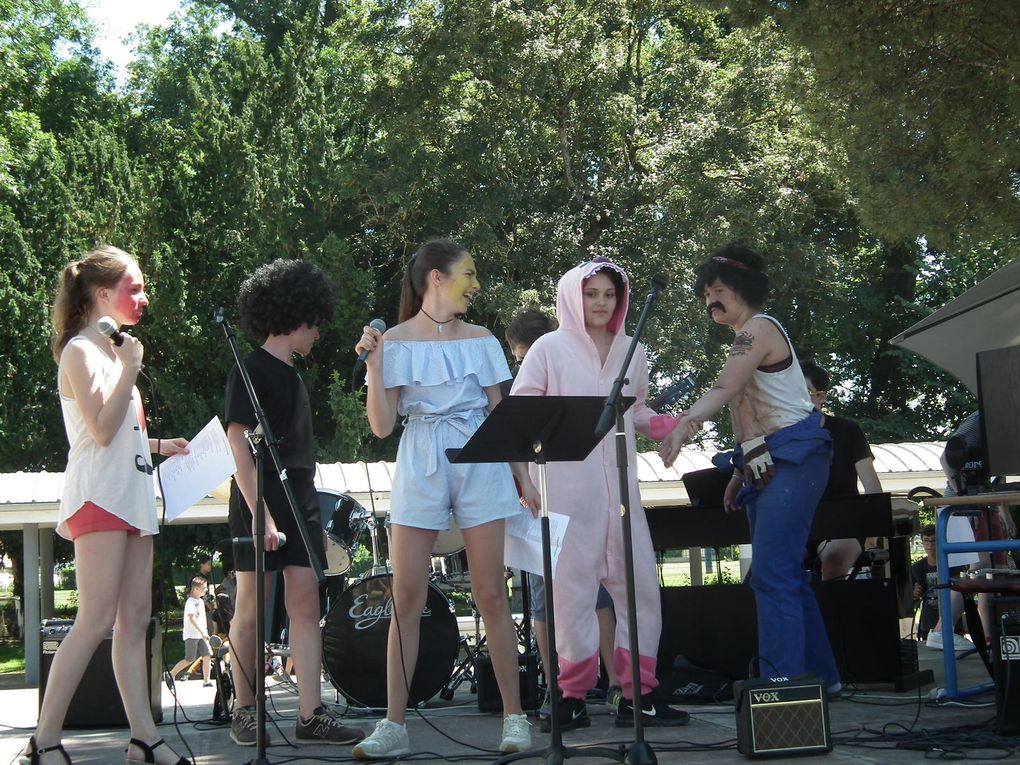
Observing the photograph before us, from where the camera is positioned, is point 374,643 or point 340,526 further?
point 340,526

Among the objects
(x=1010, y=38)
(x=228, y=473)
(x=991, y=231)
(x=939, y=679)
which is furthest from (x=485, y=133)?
(x=228, y=473)

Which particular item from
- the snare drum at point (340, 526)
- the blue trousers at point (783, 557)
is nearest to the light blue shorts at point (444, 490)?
the blue trousers at point (783, 557)

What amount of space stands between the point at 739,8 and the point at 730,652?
5.09 meters

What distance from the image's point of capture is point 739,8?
8844 mm

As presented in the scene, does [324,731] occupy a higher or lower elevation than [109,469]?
lower

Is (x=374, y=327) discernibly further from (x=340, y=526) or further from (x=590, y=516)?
(x=340, y=526)

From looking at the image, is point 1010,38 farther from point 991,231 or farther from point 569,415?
point 569,415

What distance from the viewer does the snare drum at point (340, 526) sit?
22.8ft

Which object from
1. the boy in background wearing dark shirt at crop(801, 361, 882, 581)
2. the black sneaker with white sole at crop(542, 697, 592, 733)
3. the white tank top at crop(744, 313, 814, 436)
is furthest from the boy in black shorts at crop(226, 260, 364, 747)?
the boy in background wearing dark shirt at crop(801, 361, 882, 581)

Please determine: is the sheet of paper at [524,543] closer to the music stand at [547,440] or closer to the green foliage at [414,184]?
the music stand at [547,440]

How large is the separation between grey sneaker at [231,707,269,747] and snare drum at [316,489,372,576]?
1826mm

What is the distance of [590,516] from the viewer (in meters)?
4.87

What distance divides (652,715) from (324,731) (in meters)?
1.45

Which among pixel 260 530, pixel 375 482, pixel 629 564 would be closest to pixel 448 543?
pixel 260 530
